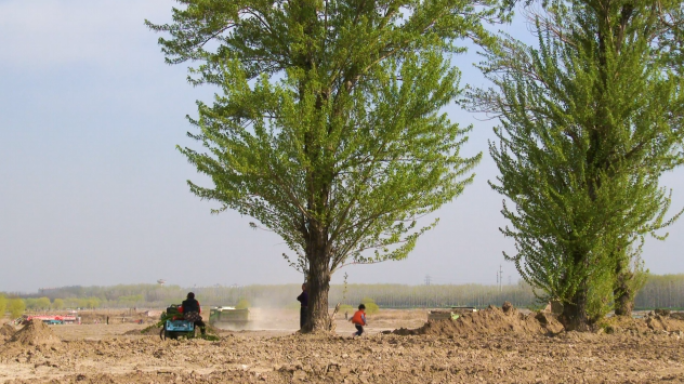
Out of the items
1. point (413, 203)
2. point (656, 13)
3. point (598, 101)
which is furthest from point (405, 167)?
point (656, 13)

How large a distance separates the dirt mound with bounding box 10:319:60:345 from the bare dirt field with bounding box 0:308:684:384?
1.2 inches

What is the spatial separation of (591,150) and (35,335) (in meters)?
12.6

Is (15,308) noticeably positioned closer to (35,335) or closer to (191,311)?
(191,311)

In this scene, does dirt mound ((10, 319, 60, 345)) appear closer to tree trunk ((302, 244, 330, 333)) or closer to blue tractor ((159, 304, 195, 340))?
blue tractor ((159, 304, 195, 340))

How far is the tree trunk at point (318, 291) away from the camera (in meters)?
16.6

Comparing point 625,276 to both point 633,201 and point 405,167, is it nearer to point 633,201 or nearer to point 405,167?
point 633,201

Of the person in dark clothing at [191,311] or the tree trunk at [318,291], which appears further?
the tree trunk at [318,291]

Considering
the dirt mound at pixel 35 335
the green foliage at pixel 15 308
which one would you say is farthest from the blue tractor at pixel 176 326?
the green foliage at pixel 15 308

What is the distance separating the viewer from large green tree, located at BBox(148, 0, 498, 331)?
15727 millimetres

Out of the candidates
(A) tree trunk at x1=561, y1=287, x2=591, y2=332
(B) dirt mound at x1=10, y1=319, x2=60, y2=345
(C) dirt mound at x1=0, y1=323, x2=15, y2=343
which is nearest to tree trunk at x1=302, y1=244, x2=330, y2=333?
(B) dirt mound at x1=10, y1=319, x2=60, y2=345

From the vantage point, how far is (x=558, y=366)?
10898 millimetres

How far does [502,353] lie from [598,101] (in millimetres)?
7100

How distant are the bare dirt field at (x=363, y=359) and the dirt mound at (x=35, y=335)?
0.03 meters

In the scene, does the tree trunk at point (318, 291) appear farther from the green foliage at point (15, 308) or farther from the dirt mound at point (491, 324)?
the green foliage at point (15, 308)
